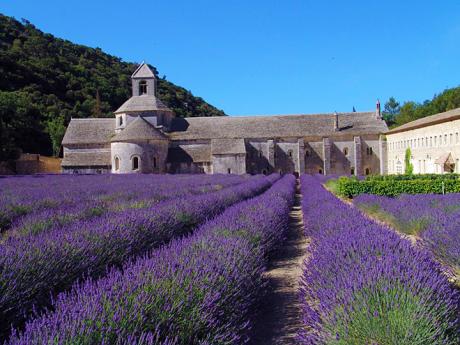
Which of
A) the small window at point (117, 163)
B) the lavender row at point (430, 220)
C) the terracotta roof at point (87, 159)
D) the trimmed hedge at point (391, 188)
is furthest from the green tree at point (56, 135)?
the lavender row at point (430, 220)

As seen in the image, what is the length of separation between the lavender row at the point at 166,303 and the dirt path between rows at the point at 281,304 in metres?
0.28

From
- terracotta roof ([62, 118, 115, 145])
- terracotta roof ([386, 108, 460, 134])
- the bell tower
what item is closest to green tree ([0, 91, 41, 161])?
terracotta roof ([62, 118, 115, 145])

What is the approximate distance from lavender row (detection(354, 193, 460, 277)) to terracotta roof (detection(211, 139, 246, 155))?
25322 millimetres

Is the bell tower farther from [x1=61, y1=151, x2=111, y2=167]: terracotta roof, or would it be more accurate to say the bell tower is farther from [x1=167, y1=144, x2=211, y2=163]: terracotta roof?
[x1=61, y1=151, x2=111, y2=167]: terracotta roof

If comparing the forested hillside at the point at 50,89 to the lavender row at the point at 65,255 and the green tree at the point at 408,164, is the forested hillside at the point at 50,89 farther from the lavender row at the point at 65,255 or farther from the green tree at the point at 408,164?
the lavender row at the point at 65,255

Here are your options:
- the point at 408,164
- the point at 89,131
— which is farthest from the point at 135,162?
the point at 408,164

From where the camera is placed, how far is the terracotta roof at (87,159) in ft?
132

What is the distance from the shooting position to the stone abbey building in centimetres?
3938

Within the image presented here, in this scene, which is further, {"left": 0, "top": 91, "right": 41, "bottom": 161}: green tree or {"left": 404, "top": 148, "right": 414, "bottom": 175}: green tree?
{"left": 404, "top": 148, "right": 414, "bottom": 175}: green tree

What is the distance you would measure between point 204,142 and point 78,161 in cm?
1151

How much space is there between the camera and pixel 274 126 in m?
43.3

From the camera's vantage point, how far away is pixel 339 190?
19.9 meters

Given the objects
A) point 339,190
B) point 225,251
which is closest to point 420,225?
point 225,251

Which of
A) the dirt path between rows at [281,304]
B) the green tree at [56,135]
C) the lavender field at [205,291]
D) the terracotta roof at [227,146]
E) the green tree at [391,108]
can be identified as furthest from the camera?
the green tree at [391,108]
